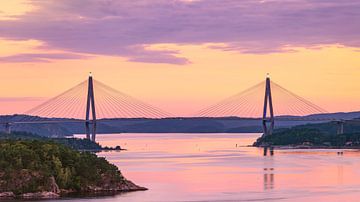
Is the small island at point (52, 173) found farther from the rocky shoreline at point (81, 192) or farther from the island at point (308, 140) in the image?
the island at point (308, 140)

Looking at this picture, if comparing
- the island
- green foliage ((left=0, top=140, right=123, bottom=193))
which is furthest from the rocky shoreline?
the island

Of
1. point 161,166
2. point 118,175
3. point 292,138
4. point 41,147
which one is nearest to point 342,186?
point 118,175

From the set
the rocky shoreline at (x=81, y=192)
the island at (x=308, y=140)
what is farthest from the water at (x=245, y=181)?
the island at (x=308, y=140)

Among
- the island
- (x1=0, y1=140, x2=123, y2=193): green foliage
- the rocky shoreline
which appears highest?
the island

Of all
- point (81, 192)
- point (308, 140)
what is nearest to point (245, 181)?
point (81, 192)

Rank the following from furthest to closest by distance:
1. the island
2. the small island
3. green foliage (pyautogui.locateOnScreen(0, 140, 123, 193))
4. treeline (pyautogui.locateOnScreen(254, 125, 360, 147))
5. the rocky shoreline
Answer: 1. treeline (pyautogui.locateOnScreen(254, 125, 360, 147))
2. the island
3. green foliage (pyautogui.locateOnScreen(0, 140, 123, 193))
4. the small island
5. the rocky shoreline

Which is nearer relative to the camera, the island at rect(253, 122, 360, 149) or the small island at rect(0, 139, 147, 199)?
the small island at rect(0, 139, 147, 199)

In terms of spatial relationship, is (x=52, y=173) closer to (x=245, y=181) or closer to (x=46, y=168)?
(x=46, y=168)

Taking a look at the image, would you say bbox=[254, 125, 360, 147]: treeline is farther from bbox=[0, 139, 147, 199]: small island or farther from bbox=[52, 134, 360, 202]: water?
bbox=[0, 139, 147, 199]: small island
